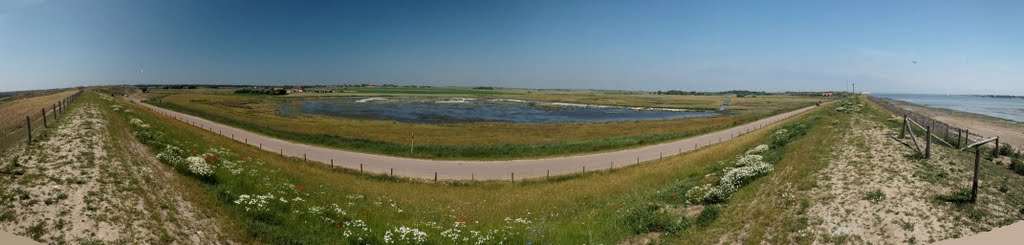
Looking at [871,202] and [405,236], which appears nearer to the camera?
[405,236]

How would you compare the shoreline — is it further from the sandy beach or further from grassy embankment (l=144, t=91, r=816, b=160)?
grassy embankment (l=144, t=91, r=816, b=160)

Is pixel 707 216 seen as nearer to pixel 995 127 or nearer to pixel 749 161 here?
pixel 749 161

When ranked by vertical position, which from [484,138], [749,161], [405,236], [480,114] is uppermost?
[749,161]

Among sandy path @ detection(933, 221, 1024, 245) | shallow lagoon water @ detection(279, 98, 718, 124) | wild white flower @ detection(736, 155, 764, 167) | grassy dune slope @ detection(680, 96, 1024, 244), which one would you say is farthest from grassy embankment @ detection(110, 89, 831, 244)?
shallow lagoon water @ detection(279, 98, 718, 124)

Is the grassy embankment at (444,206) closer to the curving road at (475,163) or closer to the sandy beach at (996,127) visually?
the curving road at (475,163)

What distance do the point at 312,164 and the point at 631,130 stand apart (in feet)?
185

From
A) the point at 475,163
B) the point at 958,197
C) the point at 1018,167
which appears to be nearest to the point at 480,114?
the point at 475,163

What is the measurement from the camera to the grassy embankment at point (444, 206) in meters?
13.1

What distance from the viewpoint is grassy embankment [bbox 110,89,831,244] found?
13094mm

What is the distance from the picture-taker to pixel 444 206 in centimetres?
2050

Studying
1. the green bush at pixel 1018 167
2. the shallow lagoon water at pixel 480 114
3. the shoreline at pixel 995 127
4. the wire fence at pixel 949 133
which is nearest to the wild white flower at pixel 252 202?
the wire fence at pixel 949 133

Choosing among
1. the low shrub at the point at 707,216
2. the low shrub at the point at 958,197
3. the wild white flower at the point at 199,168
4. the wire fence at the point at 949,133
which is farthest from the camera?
the wire fence at the point at 949,133

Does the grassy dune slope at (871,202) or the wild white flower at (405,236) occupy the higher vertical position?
the grassy dune slope at (871,202)

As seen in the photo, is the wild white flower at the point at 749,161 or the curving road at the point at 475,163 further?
the curving road at the point at 475,163
